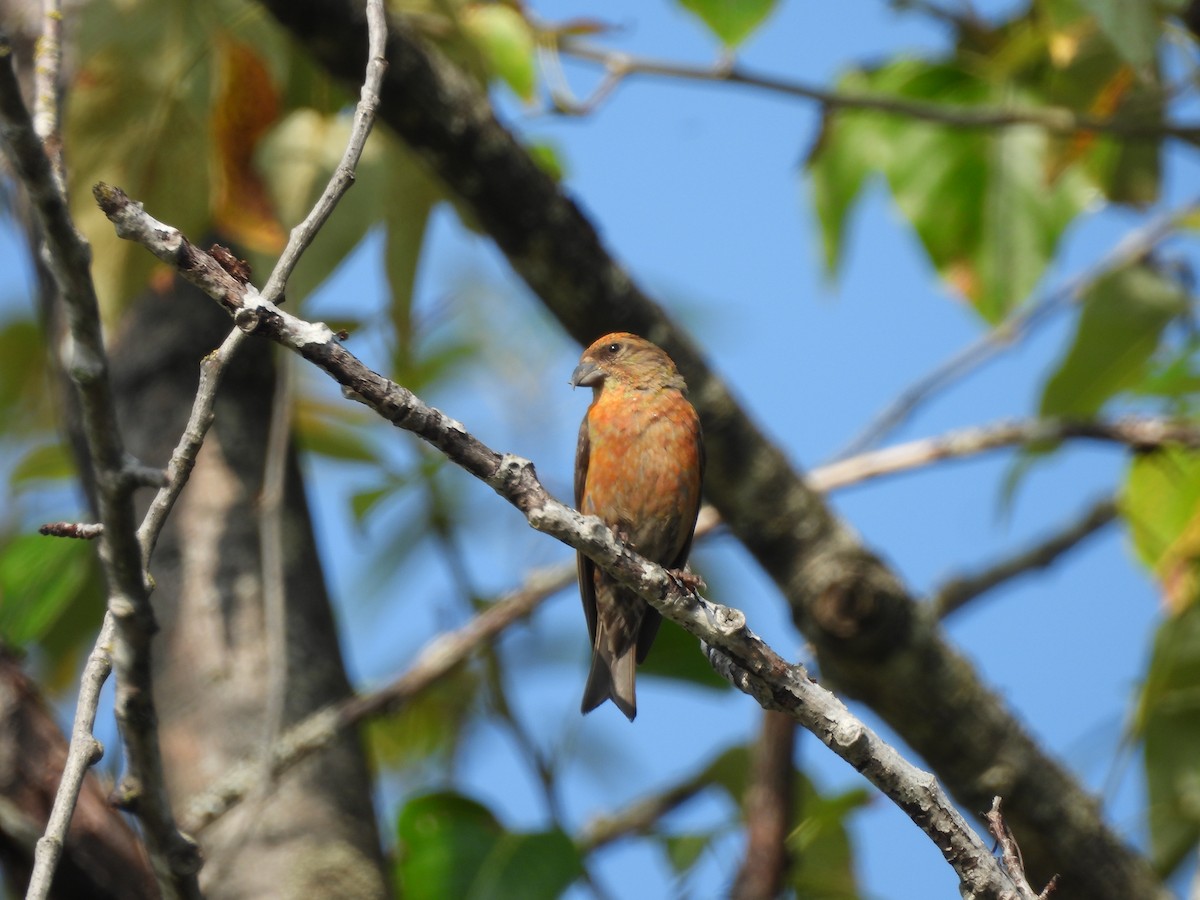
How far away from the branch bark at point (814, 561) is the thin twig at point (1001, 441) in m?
0.32

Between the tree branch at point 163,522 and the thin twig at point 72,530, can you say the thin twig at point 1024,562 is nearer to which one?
the tree branch at point 163,522

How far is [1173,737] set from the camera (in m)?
4.90

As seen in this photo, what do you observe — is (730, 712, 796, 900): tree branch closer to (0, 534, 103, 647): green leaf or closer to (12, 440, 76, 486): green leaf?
(0, 534, 103, 647): green leaf

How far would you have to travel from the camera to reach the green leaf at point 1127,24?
10.7ft

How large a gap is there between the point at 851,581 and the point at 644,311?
44.3 inches

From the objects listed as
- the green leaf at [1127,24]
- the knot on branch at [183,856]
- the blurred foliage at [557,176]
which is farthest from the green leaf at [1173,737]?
the knot on branch at [183,856]

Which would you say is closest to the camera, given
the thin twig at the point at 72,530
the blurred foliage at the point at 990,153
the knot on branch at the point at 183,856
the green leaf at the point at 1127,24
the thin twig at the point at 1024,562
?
the thin twig at the point at 72,530

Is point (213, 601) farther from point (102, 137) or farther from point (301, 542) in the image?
point (102, 137)

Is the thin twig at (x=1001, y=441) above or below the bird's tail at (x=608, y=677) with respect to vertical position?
above

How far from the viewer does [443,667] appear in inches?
186

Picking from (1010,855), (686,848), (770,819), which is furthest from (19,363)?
(1010,855)

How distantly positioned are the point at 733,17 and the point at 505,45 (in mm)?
828

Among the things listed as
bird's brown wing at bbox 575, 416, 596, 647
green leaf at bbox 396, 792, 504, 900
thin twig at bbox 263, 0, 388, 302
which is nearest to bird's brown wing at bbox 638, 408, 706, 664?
bird's brown wing at bbox 575, 416, 596, 647

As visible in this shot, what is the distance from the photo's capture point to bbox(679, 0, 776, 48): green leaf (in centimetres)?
384
